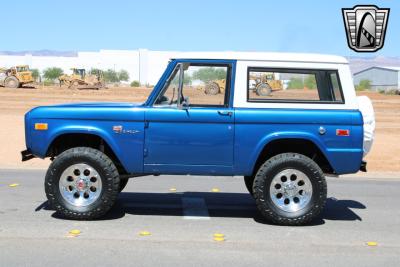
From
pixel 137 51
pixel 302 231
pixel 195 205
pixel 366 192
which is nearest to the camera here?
pixel 302 231

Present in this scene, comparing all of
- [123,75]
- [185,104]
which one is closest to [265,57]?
[185,104]

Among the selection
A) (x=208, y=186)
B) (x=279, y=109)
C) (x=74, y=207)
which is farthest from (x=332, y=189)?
(x=74, y=207)

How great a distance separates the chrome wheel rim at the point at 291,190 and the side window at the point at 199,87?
1166mm

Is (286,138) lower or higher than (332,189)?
higher

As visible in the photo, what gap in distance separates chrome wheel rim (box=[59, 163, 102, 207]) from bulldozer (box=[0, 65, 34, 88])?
3867 cm

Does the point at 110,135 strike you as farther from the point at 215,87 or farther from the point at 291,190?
the point at 291,190

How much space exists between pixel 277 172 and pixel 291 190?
0.99ft

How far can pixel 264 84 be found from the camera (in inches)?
275

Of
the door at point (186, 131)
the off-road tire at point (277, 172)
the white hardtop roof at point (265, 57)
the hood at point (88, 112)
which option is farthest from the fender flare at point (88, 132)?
the off-road tire at point (277, 172)

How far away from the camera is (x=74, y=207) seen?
705cm

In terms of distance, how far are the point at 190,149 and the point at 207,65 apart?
1.07m

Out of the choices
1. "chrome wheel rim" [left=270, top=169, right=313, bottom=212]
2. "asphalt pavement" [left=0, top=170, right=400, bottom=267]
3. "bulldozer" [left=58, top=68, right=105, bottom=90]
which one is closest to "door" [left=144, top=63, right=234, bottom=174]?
"chrome wheel rim" [left=270, top=169, right=313, bottom=212]

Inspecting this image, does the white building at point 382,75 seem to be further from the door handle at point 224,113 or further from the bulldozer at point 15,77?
the door handle at point 224,113

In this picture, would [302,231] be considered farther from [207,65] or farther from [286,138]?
[207,65]
